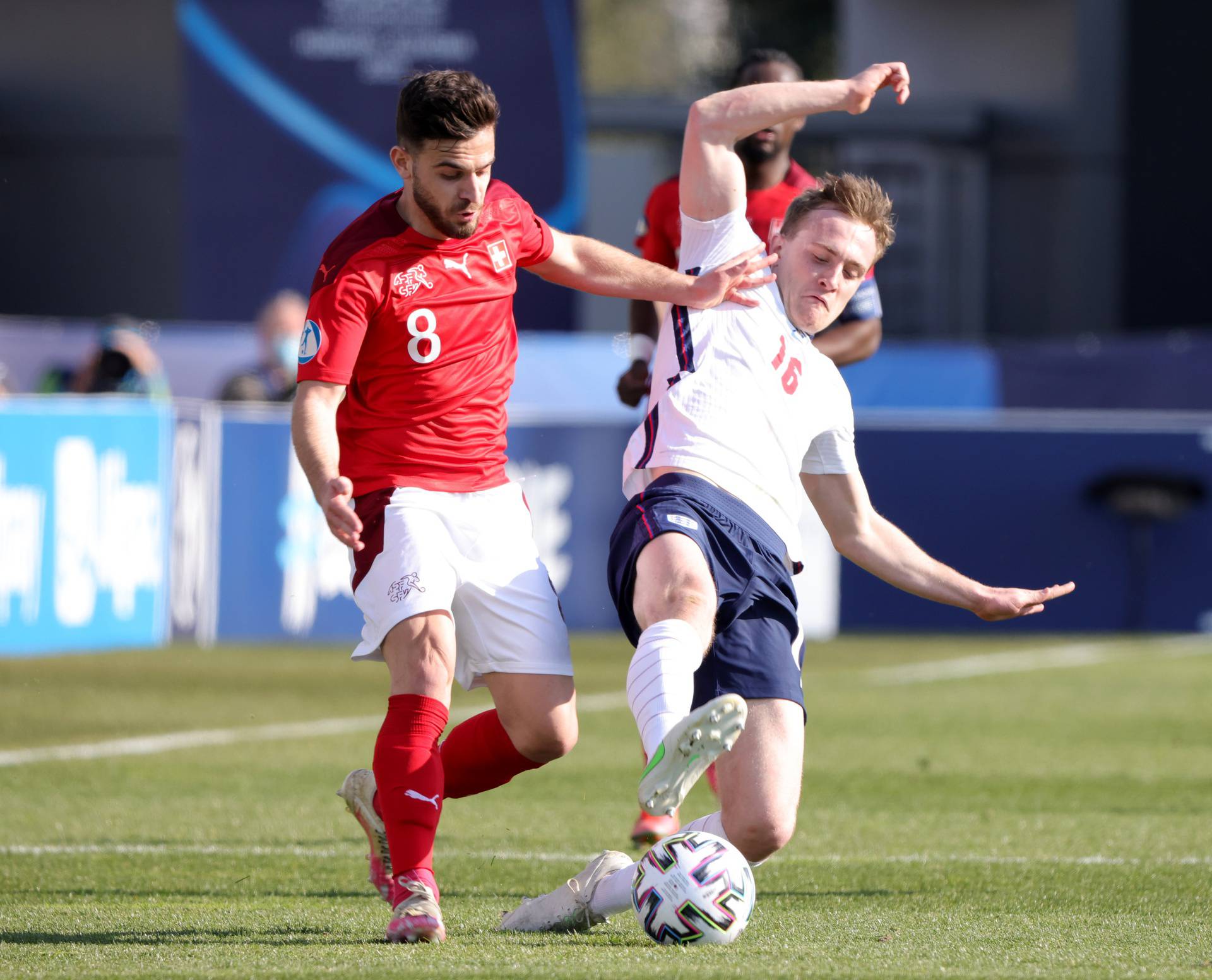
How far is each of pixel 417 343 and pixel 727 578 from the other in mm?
963

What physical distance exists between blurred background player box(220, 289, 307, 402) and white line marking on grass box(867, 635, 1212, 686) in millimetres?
4728

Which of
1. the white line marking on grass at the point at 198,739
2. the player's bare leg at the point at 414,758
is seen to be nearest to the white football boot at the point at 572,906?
the player's bare leg at the point at 414,758

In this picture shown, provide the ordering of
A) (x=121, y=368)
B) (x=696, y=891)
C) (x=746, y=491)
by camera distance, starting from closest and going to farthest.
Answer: (x=696, y=891)
(x=746, y=491)
(x=121, y=368)

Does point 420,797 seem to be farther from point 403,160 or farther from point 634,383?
point 634,383

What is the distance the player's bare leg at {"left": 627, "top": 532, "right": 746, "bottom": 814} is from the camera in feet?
13.9

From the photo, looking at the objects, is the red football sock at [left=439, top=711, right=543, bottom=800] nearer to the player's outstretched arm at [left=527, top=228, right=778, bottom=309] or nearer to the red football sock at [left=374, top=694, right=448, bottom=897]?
the red football sock at [left=374, top=694, right=448, bottom=897]

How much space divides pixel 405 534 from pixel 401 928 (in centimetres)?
94

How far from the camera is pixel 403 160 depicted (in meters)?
4.98

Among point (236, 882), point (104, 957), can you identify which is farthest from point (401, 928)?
point (236, 882)

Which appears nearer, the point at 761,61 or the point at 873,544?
the point at 873,544

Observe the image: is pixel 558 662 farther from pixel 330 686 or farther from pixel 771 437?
pixel 330 686

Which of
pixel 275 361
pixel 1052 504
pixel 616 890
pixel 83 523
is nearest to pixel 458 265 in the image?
pixel 616 890

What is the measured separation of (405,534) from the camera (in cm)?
498

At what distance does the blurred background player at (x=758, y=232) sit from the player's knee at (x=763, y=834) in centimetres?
177
